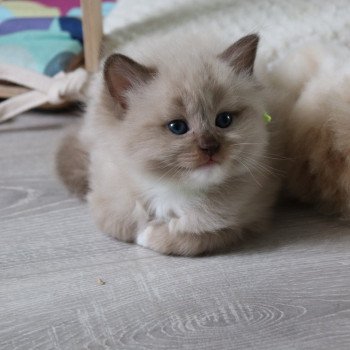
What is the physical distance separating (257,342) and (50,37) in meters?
1.33

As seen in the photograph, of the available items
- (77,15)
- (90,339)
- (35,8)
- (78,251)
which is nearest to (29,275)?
(78,251)

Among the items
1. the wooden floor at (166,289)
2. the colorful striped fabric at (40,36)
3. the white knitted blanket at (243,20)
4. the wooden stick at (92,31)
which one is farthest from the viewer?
the colorful striped fabric at (40,36)

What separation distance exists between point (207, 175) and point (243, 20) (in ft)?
2.30

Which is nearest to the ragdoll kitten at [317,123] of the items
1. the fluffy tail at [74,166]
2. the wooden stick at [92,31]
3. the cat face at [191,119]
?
the cat face at [191,119]

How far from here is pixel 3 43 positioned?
1.77 metres

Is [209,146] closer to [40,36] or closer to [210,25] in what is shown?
[210,25]

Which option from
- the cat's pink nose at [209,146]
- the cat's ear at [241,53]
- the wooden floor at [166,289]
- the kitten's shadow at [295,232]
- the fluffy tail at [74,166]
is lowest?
the wooden floor at [166,289]

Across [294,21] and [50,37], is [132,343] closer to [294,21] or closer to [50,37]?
[294,21]

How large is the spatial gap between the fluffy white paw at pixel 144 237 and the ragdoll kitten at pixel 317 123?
33cm

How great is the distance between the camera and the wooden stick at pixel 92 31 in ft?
4.87

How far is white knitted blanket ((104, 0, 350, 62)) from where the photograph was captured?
1.34 m

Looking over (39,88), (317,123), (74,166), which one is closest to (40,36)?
(39,88)

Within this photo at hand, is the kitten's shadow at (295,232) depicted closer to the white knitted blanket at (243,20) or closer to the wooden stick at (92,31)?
the white knitted blanket at (243,20)

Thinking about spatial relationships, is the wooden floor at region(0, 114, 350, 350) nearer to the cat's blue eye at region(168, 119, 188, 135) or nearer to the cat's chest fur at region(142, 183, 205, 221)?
the cat's chest fur at region(142, 183, 205, 221)
